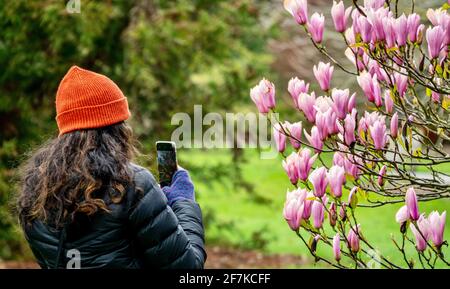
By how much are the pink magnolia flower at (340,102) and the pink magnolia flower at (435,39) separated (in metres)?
0.33

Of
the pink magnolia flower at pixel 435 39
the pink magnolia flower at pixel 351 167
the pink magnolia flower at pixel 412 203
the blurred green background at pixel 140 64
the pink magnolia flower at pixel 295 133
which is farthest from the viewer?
the blurred green background at pixel 140 64

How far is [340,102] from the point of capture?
107 inches

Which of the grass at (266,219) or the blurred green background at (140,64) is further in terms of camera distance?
the grass at (266,219)

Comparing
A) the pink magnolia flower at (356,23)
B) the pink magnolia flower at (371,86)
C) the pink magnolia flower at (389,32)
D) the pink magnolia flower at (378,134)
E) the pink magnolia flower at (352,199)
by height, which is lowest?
the pink magnolia flower at (352,199)

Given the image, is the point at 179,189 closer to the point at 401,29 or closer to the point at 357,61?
the point at 357,61

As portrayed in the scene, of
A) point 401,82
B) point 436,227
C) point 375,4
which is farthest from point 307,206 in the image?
point 375,4

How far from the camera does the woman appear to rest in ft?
8.56

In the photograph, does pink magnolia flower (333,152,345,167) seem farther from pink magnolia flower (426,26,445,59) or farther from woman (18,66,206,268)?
woman (18,66,206,268)

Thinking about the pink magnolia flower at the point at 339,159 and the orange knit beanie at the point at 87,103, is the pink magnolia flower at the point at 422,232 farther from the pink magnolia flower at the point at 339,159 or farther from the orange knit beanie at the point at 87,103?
the orange knit beanie at the point at 87,103

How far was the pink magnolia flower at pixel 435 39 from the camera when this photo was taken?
2.64m

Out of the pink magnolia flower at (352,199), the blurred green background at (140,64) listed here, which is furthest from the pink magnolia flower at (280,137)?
the blurred green background at (140,64)

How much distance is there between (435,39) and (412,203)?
59 centimetres
